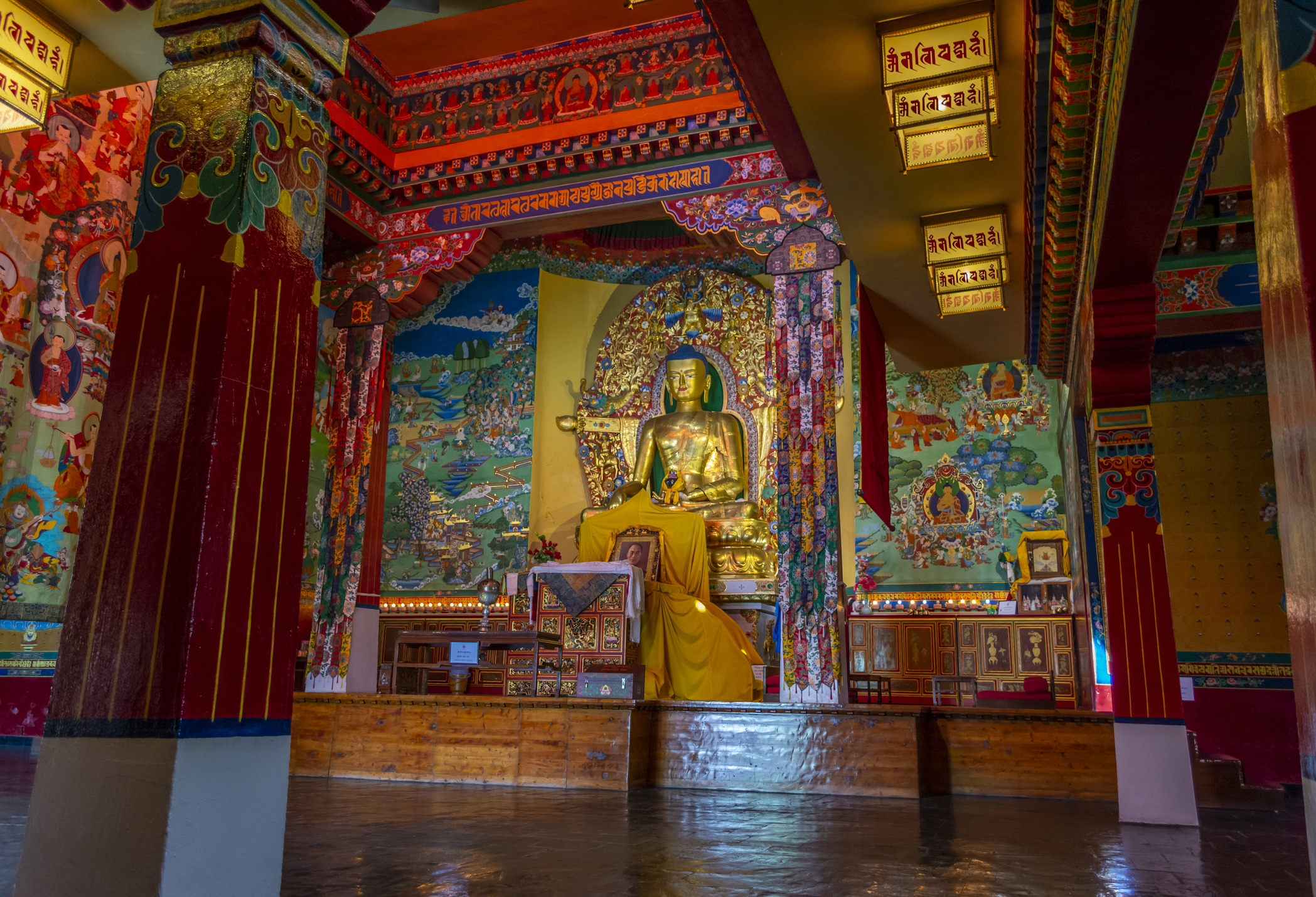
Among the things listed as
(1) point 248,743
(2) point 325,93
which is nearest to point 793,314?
(2) point 325,93

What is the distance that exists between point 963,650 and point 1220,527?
2.54m

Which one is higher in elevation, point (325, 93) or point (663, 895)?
point (325, 93)

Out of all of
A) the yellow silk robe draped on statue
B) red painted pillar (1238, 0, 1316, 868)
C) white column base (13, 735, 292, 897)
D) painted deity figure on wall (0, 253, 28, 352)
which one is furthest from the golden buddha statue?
red painted pillar (1238, 0, 1316, 868)

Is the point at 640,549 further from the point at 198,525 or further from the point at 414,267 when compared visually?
the point at 198,525

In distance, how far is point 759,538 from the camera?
32.0 ft

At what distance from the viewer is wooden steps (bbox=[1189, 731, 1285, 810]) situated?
5961 millimetres

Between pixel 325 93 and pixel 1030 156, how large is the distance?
3539 millimetres

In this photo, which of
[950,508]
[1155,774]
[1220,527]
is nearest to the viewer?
[1155,774]

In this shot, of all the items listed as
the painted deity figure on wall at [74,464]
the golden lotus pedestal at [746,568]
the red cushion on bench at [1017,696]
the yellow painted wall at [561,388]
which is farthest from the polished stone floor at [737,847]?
the yellow painted wall at [561,388]

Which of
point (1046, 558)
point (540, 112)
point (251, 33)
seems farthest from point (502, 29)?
point (1046, 558)

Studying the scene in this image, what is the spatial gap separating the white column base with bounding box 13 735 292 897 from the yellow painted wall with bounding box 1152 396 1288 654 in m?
6.67

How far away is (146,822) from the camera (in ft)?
6.47

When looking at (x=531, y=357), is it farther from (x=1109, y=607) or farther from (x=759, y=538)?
(x=1109, y=607)

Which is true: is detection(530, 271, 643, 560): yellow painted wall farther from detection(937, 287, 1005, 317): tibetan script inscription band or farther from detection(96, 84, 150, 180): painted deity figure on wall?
detection(937, 287, 1005, 317): tibetan script inscription band
